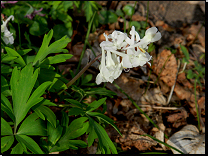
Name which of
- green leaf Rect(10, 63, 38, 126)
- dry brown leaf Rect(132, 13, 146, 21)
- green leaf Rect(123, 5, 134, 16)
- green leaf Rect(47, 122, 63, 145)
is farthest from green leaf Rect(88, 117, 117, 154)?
dry brown leaf Rect(132, 13, 146, 21)

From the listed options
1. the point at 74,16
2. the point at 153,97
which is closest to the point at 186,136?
the point at 153,97

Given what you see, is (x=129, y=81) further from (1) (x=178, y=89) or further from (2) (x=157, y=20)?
(2) (x=157, y=20)

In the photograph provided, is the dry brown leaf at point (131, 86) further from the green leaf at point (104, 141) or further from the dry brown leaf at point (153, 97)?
the green leaf at point (104, 141)

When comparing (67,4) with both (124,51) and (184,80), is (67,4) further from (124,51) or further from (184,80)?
(184,80)

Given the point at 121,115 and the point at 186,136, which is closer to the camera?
the point at 186,136

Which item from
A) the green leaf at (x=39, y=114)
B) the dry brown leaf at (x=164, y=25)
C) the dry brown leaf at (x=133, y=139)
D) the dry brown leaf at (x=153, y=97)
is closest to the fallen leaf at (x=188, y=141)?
the dry brown leaf at (x=133, y=139)

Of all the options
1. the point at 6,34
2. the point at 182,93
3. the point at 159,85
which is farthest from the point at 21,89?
the point at 182,93
